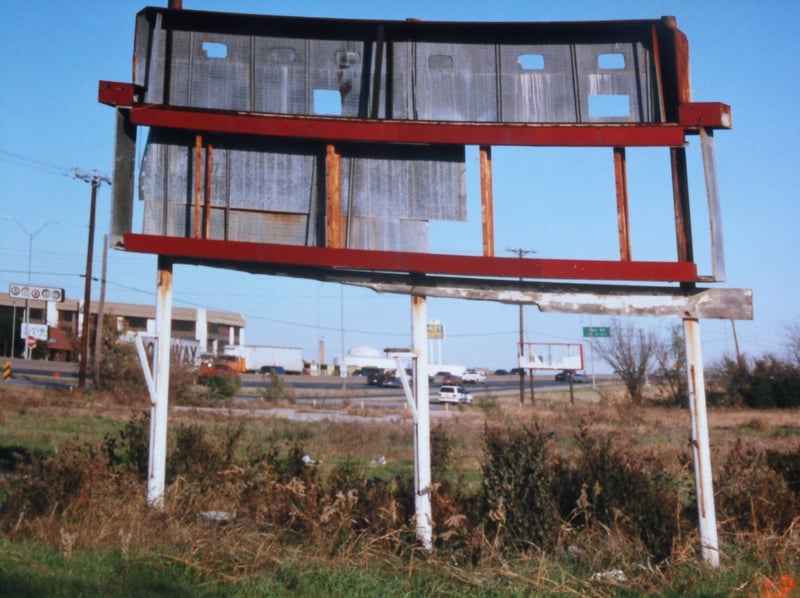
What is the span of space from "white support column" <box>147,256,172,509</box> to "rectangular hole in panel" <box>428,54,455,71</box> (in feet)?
12.8

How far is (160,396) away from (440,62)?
16.7 feet

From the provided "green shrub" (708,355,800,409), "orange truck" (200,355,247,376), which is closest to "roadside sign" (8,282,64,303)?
"orange truck" (200,355,247,376)

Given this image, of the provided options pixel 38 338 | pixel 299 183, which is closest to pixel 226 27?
pixel 299 183

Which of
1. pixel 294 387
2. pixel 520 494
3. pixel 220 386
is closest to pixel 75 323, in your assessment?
pixel 294 387

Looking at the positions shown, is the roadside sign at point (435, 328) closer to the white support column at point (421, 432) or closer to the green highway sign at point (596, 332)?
the green highway sign at point (596, 332)

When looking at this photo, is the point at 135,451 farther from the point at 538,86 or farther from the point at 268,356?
the point at 268,356

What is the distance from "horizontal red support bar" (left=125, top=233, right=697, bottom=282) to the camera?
8.73m

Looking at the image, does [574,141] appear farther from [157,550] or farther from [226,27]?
[157,550]

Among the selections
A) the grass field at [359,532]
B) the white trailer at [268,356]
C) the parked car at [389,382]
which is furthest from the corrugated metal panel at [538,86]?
the white trailer at [268,356]

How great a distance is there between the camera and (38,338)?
72.6 meters

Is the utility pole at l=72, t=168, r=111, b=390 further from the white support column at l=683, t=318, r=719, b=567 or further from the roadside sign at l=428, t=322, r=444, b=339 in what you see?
the white support column at l=683, t=318, r=719, b=567

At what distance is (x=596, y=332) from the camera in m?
57.3

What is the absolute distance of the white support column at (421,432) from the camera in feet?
26.4

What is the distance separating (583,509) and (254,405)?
117 feet
